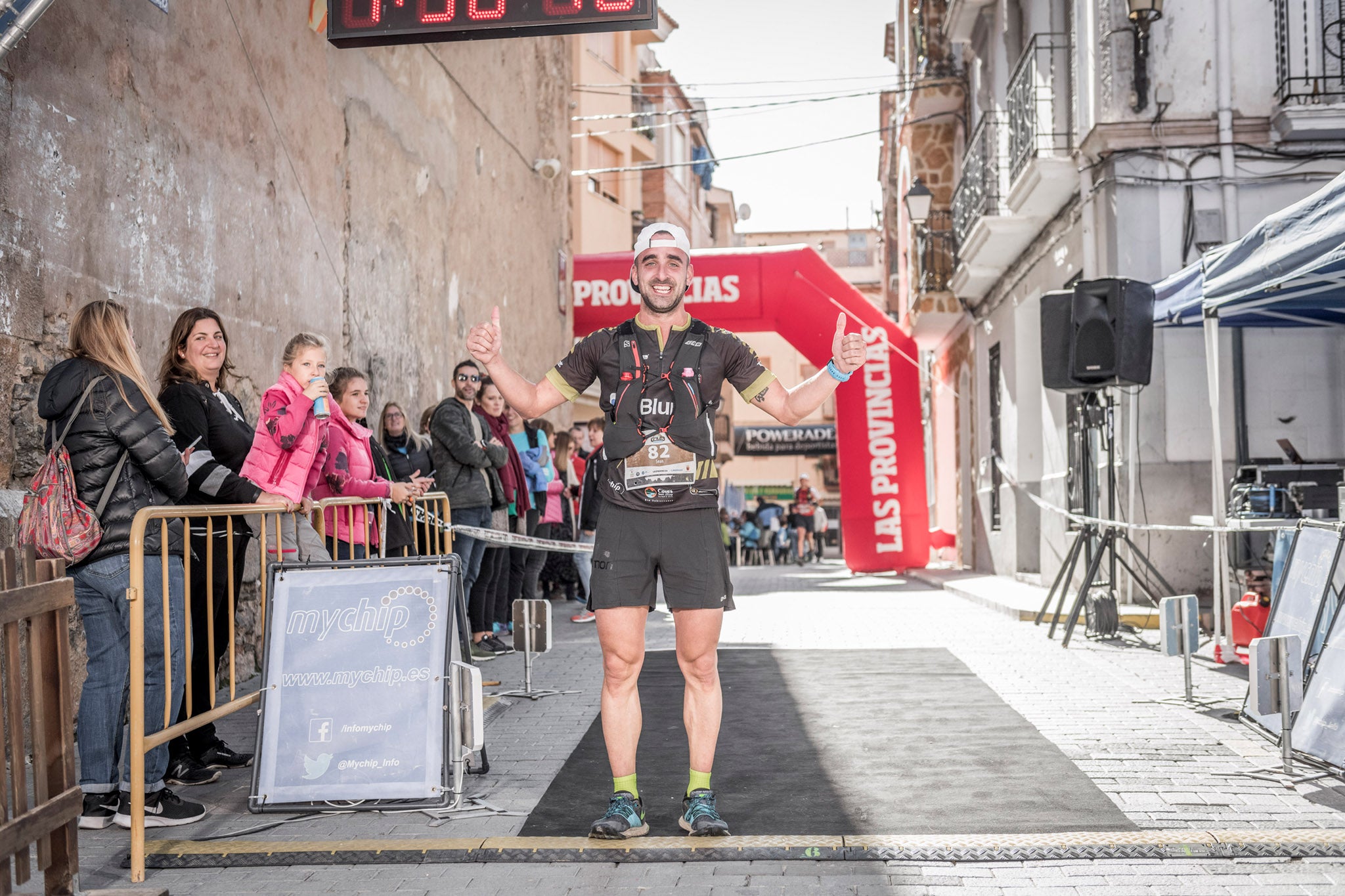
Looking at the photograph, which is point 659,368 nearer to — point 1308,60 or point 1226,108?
point 1226,108

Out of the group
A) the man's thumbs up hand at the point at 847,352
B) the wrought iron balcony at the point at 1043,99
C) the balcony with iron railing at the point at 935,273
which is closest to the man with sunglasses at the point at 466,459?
the man's thumbs up hand at the point at 847,352

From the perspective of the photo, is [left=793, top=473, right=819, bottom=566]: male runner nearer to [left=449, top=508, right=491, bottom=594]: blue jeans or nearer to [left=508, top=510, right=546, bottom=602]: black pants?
[left=508, top=510, right=546, bottom=602]: black pants

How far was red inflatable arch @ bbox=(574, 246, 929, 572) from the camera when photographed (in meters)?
17.6

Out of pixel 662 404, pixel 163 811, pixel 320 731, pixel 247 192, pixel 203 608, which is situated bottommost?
pixel 163 811

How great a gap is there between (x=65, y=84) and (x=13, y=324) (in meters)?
1.32

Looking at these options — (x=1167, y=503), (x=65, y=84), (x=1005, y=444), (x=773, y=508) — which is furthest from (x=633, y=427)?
(x=773, y=508)

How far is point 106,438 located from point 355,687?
1237 millimetres

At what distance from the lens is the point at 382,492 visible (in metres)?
6.29

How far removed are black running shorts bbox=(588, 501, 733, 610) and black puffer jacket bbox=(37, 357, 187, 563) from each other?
1.62 m

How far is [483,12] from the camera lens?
7684 millimetres

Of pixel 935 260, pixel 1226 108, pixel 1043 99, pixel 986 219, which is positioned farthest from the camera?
pixel 935 260

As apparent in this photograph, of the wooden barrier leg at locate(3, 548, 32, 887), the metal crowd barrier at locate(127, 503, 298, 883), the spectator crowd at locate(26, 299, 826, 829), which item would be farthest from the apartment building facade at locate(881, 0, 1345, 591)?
the wooden barrier leg at locate(3, 548, 32, 887)

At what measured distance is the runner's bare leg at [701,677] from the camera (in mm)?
4359

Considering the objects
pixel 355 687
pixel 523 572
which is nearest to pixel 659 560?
pixel 355 687
